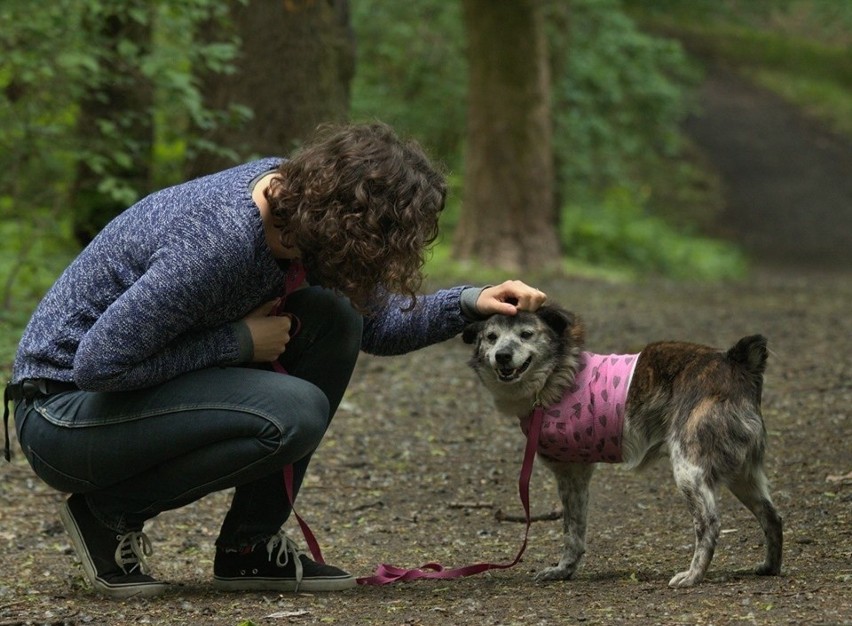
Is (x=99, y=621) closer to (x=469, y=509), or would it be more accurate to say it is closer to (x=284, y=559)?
(x=284, y=559)

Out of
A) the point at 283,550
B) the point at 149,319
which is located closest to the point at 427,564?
the point at 283,550

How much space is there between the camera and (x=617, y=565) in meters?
4.48

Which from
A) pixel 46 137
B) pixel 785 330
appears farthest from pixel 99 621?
pixel 785 330

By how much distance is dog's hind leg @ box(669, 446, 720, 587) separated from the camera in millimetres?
3943

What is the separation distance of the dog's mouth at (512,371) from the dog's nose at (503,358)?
0.03 metres

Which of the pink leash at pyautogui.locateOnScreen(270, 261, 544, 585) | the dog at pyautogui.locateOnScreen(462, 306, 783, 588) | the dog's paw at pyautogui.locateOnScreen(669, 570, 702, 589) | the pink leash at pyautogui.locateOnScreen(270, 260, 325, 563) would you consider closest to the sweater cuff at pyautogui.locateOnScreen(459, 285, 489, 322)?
the dog at pyautogui.locateOnScreen(462, 306, 783, 588)

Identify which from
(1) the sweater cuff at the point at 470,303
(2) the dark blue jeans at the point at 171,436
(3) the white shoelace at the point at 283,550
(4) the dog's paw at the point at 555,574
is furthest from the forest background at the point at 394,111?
(4) the dog's paw at the point at 555,574

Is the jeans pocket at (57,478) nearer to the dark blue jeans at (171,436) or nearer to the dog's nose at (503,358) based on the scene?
the dark blue jeans at (171,436)

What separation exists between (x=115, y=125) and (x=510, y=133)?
686 centimetres

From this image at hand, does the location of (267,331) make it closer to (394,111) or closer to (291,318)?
(291,318)

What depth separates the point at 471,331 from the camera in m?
4.47

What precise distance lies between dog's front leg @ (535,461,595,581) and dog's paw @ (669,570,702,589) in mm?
515

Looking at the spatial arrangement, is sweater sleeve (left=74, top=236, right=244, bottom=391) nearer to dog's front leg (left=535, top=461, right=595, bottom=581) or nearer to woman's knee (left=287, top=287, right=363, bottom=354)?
woman's knee (left=287, top=287, right=363, bottom=354)

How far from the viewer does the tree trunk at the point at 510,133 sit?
14875 mm
